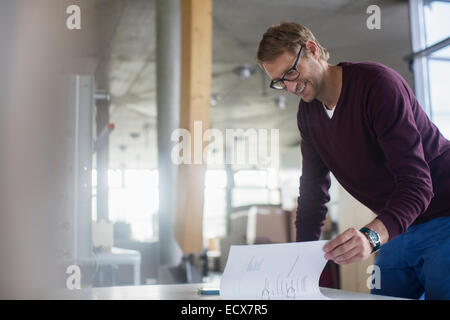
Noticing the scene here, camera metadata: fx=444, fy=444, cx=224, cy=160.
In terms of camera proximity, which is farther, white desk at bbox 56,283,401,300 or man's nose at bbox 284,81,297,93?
man's nose at bbox 284,81,297,93

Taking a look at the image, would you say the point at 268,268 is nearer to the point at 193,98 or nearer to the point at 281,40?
the point at 281,40

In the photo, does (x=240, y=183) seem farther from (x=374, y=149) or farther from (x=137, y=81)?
(x=374, y=149)

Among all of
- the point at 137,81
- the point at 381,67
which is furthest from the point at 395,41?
the point at 137,81

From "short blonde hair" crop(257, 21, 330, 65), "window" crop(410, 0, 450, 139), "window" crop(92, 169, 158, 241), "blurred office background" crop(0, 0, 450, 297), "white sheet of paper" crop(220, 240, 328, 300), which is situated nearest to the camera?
"blurred office background" crop(0, 0, 450, 297)

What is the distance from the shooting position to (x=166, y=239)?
391 cm

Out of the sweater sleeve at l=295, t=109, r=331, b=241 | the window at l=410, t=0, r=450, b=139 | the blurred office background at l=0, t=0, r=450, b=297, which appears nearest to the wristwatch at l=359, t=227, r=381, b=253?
the blurred office background at l=0, t=0, r=450, b=297

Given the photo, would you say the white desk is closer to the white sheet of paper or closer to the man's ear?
the white sheet of paper

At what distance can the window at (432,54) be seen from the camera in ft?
3.08

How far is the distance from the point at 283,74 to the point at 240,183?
7.81 meters

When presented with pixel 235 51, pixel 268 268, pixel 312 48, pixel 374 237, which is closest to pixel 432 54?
pixel 312 48

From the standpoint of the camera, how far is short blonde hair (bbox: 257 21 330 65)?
0.81m

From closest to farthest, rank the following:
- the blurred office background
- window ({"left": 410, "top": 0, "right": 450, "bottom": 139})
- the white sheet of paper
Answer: the blurred office background, the white sheet of paper, window ({"left": 410, "top": 0, "right": 450, "bottom": 139})

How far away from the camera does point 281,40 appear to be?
81cm
